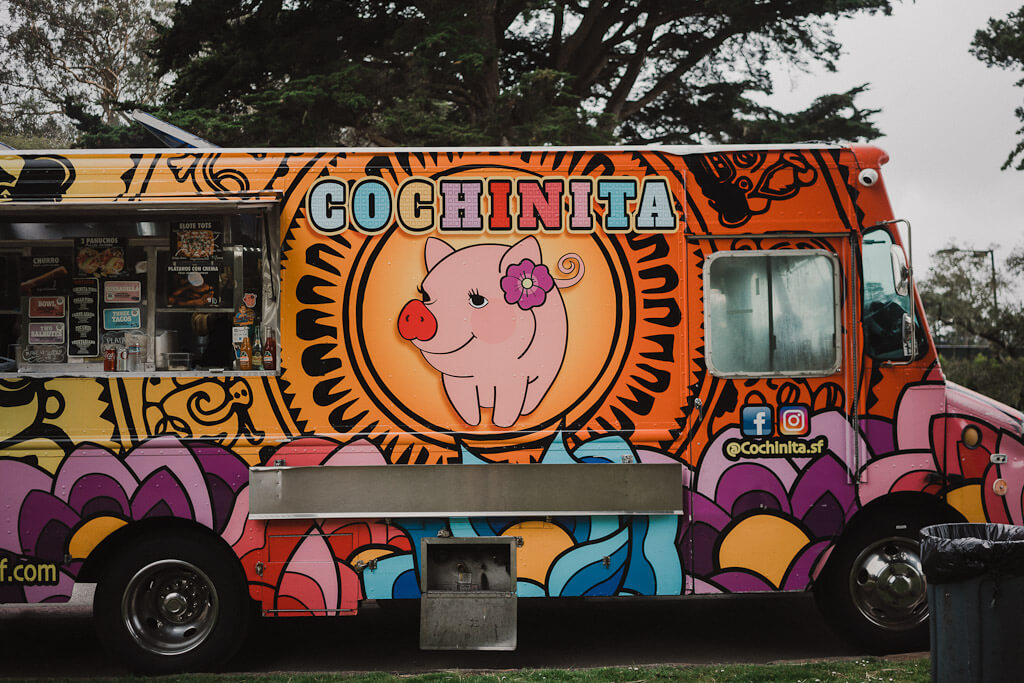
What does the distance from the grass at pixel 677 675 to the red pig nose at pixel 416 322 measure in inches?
77.8

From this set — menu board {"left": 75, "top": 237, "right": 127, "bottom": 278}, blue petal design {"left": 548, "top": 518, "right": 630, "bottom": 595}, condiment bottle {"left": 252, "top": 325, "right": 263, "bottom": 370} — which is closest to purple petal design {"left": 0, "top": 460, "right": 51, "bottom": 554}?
menu board {"left": 75, "top": 237, "right": 127, "bottom": 278}

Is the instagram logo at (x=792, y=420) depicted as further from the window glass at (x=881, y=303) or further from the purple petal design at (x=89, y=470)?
the purple petal design at (x=89, y=470)

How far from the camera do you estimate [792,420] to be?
5.43 m

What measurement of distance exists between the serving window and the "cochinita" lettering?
41cm

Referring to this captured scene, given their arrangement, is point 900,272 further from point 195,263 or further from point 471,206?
point 195,263

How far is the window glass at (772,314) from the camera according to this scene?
545 centimetres

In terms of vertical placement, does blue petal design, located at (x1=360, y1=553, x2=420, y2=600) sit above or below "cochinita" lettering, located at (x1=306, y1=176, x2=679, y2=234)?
below

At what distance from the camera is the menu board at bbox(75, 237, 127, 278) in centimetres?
548

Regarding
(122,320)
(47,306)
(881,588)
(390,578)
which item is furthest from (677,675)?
(47,306)

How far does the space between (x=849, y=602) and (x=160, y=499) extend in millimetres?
4205

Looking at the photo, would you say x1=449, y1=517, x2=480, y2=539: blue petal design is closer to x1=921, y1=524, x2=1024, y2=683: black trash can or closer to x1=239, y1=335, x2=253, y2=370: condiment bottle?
x1=239, y1=335, x2=253, y2=370: condiment bottle

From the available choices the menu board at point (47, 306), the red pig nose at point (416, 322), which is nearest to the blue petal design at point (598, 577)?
the red pig nose at point (416, 322)

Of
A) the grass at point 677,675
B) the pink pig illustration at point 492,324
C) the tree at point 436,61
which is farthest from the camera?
the tree at point 436,61

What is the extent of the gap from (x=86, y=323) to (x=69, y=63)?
23.1m
